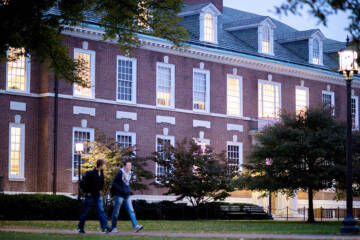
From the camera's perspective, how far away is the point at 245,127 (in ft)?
142

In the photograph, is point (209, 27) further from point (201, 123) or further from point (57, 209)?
point (57, 209)

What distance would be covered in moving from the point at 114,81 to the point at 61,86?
320 centimetres

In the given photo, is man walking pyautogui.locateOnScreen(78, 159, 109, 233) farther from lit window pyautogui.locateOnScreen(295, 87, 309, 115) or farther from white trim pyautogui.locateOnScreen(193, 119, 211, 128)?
lit window pyautogui.locateOnScreen(295, 87, 309, 115)

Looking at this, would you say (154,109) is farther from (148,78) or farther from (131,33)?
(131,33)

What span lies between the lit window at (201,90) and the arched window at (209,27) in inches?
81.9

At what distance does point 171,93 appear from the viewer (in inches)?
1563

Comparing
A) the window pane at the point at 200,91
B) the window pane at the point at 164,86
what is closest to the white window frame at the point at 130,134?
the window pane at the point at 164,86

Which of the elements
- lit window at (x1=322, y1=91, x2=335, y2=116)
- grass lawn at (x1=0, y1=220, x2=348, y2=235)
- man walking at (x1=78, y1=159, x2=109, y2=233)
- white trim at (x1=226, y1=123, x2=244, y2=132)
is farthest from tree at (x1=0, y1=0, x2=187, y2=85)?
lit window at (x1=322, y1=91, x2=335, y2=116)

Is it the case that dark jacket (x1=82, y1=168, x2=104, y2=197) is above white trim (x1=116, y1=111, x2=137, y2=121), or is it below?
below

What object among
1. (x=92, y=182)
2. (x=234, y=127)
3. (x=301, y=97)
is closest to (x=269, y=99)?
(x=301, y=97)

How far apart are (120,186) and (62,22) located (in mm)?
4408

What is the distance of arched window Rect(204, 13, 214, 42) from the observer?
41969 millimetres

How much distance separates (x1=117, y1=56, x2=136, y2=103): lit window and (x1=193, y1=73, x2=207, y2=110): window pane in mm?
4407

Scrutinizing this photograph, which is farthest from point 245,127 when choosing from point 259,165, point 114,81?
point 259,165
